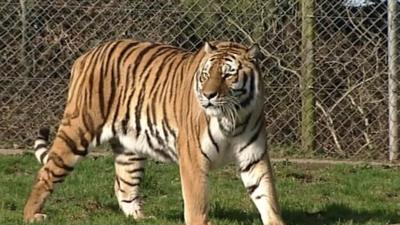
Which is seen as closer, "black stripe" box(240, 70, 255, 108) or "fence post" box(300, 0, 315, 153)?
→ "black stripe" box(240, 70, 255, 108)

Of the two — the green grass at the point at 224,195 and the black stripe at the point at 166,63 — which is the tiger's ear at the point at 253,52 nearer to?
the black stripe at the point at 166,63

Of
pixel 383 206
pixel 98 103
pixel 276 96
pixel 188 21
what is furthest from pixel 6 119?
pixel 383 206

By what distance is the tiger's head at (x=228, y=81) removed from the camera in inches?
228

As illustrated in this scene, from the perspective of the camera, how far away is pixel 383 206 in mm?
7195

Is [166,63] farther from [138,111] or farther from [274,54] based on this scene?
[274,54]

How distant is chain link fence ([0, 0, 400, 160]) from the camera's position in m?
9.05

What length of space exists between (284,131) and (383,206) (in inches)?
84.3

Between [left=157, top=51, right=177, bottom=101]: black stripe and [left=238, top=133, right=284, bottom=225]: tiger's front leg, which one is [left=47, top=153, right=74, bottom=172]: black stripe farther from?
[left=238, top=133, right=284, bottom=225]: tiger's front leg

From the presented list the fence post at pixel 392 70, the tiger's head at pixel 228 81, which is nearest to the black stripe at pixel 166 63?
the tiger's head at pixel 228 81

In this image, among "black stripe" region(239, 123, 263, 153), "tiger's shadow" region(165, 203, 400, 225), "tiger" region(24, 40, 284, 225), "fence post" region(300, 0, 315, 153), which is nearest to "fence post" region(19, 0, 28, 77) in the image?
"tiger" region(24, 40, 284, 225)

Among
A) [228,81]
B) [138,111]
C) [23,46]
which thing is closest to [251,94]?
[228,81]

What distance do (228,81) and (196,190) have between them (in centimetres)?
68

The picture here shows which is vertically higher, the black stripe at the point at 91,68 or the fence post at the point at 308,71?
the black stripe at the point at 91,68

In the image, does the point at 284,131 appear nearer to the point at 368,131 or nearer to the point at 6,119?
the point at 368,131
